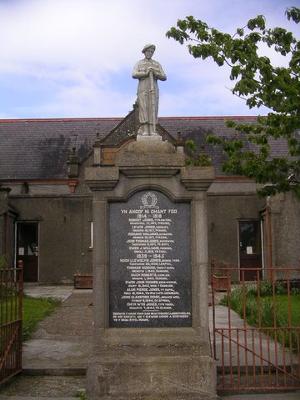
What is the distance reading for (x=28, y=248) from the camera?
2931 centimetres

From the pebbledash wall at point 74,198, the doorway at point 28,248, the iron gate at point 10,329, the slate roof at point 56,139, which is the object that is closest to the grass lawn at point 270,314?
the iron gate at point 10,329

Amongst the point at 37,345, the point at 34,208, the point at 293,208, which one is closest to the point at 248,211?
the point at 293,208

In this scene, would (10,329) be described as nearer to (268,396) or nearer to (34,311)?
(268,396)

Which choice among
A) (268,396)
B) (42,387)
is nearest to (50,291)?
(42,387)

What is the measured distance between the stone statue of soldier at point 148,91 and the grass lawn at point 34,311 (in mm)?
6170

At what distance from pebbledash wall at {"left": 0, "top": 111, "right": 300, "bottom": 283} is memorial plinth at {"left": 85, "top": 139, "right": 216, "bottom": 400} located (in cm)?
1736

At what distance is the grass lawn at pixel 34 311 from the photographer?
13.1 metres

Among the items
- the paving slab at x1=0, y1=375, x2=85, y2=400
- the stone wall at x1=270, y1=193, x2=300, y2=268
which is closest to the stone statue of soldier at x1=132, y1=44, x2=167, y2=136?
the paving slab at x1=0, y1=375, x2=85, y2=400

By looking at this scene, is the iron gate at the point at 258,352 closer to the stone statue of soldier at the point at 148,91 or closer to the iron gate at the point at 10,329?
the stone statue of soldier at the point at 148,91

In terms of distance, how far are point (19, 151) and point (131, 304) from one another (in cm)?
2613

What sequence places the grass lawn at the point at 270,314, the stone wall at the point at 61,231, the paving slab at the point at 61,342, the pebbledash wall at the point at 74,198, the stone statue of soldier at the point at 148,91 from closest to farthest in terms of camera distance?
1. the stone statue of soldier at the point at 148,91
2. the paving slab at the point at 61,342
3. the grass lawn at the point at 270,314
4. the pebbledash wall at the point at 74,198
5. the stone wall at the point at 61,231

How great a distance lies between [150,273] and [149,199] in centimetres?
104

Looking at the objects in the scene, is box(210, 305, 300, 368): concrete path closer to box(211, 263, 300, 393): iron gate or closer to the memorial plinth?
box(211, 263, 300, 393): iron gate

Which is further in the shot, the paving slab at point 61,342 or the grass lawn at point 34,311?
the grass lawn at point 34,311
